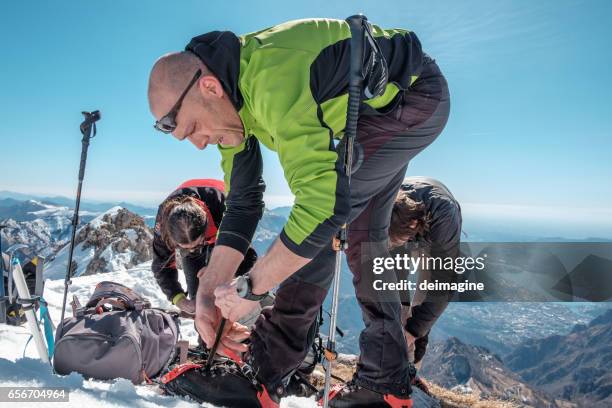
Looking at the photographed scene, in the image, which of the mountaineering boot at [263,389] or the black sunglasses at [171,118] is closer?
the black sunglasses at [171,118]

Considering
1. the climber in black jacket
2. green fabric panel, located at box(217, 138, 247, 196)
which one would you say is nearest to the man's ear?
green fabric panel, located at box(217, 138, 247, 196)

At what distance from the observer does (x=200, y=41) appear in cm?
196

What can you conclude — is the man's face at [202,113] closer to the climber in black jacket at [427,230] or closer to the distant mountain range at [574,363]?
the climber in black jacket at [427,230]

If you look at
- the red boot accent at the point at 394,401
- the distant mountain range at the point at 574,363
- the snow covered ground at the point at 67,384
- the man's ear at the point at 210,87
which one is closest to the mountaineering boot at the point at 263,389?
the snow covered ground at the point at 67,384

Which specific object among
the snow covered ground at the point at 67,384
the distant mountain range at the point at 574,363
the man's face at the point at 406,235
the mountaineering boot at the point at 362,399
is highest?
the man's face at the point at 406,235

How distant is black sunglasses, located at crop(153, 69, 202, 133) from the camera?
1880 mm

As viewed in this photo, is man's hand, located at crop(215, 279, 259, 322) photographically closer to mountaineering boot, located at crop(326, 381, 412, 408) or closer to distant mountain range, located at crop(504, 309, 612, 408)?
mountaineering boot, located at crop(326, 381, 412, 408)

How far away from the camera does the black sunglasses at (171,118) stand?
1880 millimetres

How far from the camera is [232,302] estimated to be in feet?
6.51

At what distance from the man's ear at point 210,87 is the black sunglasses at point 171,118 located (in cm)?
3

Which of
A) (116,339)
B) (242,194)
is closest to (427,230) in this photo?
(242,194)

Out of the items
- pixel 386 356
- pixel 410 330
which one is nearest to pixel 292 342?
pixel 386 356

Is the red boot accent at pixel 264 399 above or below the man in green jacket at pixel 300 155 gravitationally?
below

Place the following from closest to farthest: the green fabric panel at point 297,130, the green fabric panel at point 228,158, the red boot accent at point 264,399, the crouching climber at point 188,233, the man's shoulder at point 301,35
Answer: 1. the green fabric panel at point 297,130
2. the man's shoulder at point 301,35
3. the red boot accent at point 264,399
4. the green fabric panel at point 228,158
5. the crouching climber at point 188,233
